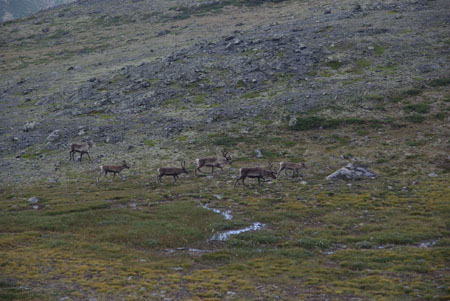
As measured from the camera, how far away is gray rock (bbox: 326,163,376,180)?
101 feet

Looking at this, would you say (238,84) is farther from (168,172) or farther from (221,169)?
(168,172)

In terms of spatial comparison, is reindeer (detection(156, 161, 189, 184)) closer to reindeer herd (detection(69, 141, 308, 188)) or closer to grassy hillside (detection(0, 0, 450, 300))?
reindeer herd (detection(69, 141, 308, 188))

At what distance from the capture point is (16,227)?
23.4 meters

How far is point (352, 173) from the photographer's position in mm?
31031

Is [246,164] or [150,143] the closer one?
[246,164]

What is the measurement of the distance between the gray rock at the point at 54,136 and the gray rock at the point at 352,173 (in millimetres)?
31910

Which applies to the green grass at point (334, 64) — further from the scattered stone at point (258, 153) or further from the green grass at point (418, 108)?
the scattered stone at point (258, 153)

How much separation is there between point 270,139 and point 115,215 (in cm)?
2104

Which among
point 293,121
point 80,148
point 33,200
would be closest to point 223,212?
point 33,200

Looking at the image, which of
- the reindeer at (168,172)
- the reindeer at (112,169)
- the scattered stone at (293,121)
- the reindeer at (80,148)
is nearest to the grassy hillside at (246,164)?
the scattered stone at (293,121)

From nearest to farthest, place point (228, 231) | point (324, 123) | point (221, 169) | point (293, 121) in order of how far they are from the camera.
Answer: point (228, 231) < point (221, 169) < point (324, 123) < point (293, 121)

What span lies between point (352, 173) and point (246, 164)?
965 cm

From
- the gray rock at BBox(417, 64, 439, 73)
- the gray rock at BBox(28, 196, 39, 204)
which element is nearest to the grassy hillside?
the gray rock at BBox(28, 196, 39, 204)

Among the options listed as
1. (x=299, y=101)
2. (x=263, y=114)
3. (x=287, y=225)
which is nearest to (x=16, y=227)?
(x=287, y=225)
